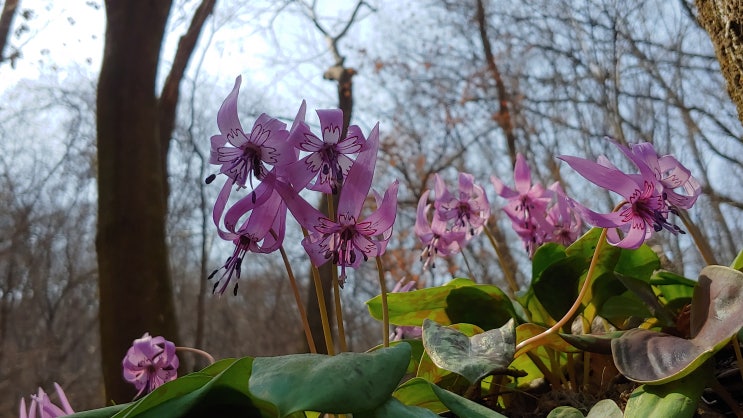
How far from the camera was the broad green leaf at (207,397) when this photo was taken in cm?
50

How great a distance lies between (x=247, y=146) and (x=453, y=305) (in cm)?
48

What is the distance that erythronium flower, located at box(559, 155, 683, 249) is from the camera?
0.72 meters

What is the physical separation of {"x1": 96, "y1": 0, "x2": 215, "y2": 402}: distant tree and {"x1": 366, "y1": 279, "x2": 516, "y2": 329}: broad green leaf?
1.86 m

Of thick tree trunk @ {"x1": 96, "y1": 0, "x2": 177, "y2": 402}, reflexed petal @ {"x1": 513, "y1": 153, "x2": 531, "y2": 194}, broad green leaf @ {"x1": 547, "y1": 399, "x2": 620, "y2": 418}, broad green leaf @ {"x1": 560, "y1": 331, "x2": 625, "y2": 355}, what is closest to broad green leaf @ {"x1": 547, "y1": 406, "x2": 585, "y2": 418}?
broad green leaf @ {"x1": 547, "y1": 399, "x2": 620, "y2": 418}

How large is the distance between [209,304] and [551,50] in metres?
8.11

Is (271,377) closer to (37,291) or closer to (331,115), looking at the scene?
(331,115)

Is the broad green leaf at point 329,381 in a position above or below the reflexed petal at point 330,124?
below

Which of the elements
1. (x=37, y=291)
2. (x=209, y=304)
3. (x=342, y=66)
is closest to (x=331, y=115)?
(x=342, y=66)

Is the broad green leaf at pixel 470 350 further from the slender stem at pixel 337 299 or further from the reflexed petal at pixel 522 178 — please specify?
the reflexed petal at pixel 522 178

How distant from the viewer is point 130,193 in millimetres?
2742

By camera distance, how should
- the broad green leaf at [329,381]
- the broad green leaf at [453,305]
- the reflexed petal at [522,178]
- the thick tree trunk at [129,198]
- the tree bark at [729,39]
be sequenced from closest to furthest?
the broad green leaf at [329,381]
the broad green leaf at [453,305]
the tree bark at [729,39]
the reflexed petal at [522,178]
the thick tree trunk at [129,198]

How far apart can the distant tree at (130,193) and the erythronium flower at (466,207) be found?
1.80m

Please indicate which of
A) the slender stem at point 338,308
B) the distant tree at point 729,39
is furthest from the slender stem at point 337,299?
the distant tree at point 729,39

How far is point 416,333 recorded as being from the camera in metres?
1.26
